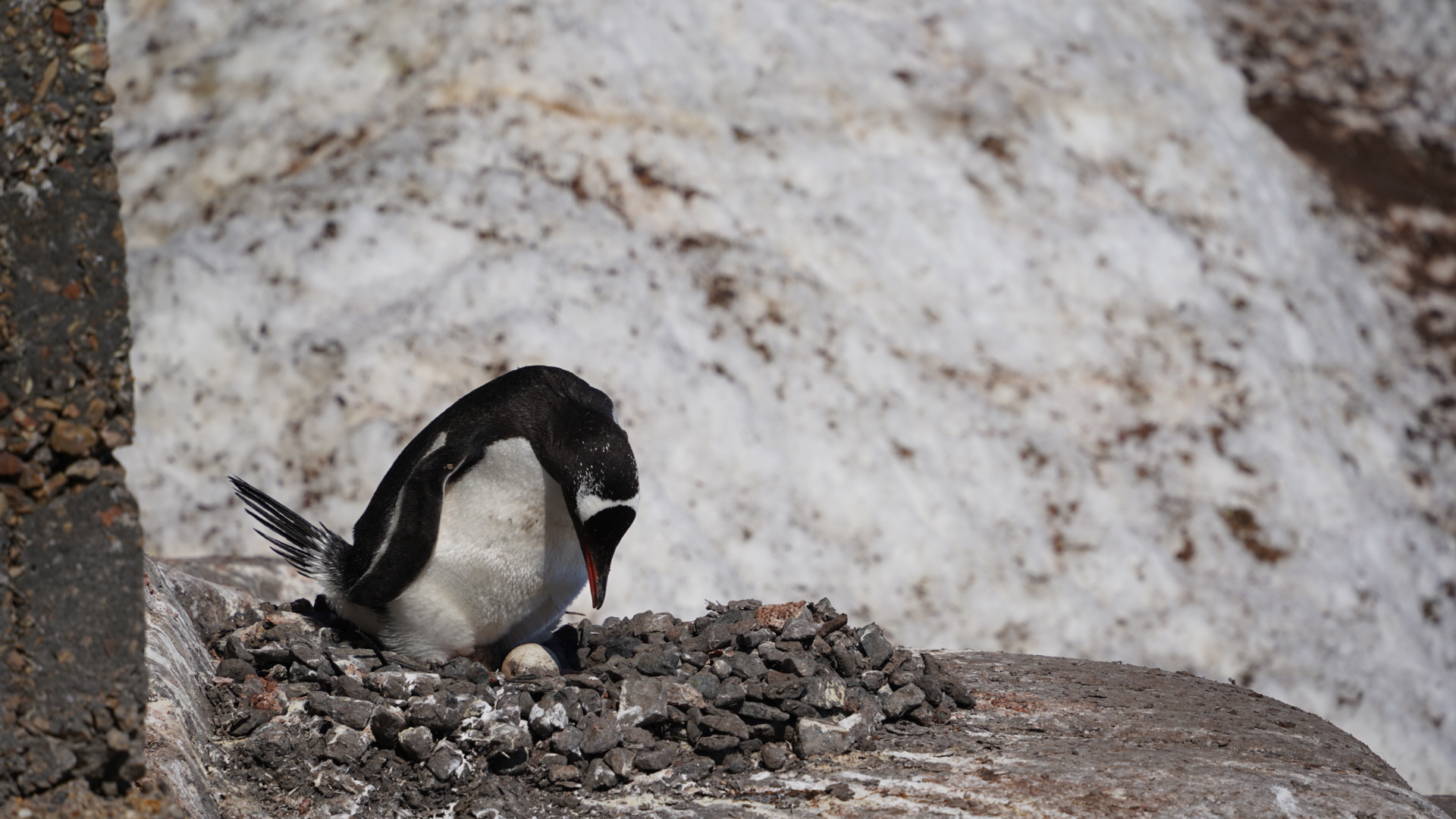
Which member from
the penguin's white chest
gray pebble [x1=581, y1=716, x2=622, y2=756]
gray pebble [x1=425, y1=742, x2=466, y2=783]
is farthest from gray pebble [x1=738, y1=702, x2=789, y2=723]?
the penguin's white chest

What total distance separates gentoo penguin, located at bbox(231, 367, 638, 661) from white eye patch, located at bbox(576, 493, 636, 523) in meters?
0.04

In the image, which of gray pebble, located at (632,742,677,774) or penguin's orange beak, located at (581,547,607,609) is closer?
gray pebble, located at (632,742,677,774)

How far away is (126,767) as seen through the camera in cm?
237

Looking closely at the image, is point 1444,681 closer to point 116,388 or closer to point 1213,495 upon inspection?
point 1213,495

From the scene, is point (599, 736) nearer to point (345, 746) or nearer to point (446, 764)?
point (446, 764)

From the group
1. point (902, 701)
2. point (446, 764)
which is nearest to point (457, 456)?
point (446, 764)

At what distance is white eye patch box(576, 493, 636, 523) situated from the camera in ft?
11.3

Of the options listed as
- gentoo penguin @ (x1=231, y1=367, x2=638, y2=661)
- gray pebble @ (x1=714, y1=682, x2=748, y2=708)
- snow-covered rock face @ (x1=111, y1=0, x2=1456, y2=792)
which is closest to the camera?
gray pebble @ (x1=714, y1=682, x2=748, y2=708)

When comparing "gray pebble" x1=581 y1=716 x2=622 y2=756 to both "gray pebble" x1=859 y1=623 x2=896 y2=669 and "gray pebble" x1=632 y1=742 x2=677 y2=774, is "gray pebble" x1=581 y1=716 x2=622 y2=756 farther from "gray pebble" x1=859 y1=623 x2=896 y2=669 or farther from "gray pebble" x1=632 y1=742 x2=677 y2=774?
"gray pebble" x1=859 y1=623 x2=896 y2=669

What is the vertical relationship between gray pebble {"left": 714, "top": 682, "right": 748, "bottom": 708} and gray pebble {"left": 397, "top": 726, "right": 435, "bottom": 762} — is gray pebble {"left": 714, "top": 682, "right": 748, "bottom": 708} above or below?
below

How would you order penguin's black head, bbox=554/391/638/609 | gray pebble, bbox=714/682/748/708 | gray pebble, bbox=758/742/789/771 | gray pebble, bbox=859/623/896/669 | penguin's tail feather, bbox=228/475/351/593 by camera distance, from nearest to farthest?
gray pebble, bbox=758/742/789/771 < gray pebble, bbox=714/682/748/708 < penguin's black head, bbox=554/391/638/609 < gray pebble, bbox=859/623/896/669 < penguin's tail feather, bbox=228/475/351/593

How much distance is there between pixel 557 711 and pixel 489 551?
2.34ft

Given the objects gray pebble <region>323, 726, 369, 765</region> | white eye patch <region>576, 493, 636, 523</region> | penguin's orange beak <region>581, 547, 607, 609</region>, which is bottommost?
gray pebble <region>323, 726, 369, 765</region>

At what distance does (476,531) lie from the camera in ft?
12.3
